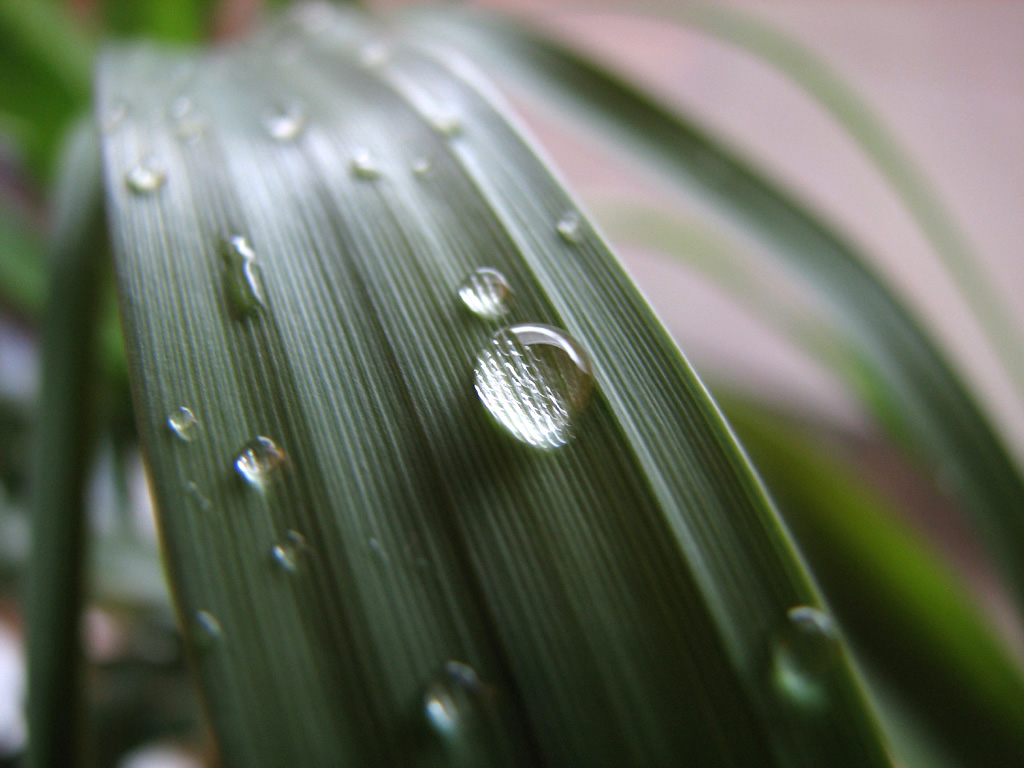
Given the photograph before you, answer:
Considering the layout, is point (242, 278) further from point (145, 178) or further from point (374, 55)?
point (374, 55)

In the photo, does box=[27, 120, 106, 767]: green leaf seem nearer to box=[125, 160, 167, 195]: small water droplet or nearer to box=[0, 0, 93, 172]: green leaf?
box=[125, 160, 167, 195]: small water droplet

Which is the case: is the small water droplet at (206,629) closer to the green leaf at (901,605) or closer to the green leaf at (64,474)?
the green leaf at (64,474)

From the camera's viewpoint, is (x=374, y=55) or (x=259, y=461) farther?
(x=374, y=55)

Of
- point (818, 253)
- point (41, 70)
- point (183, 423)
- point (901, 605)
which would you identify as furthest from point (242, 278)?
point (41, 70)

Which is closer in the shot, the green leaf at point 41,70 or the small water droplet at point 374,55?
the small water droplet at point 374,55

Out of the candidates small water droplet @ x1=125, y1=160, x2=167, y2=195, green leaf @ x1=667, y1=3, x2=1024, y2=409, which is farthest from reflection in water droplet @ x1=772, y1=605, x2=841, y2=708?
green leaf @ x1=667, y1=3, x2=1024, y2=409

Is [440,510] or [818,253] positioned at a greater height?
[818,253]

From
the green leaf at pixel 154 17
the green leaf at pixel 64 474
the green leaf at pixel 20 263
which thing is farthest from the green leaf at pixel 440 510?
the green leaf at pixel 154 17

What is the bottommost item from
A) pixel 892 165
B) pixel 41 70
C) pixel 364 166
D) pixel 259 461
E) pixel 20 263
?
pixel 259 461
